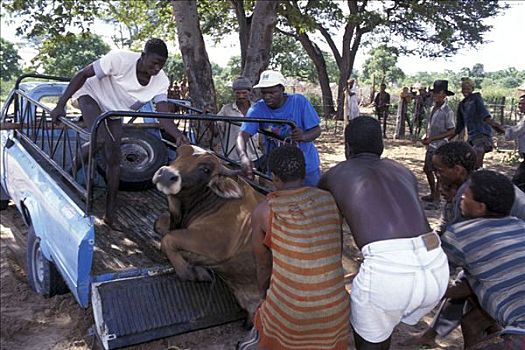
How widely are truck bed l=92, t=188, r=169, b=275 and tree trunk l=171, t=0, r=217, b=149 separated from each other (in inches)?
128

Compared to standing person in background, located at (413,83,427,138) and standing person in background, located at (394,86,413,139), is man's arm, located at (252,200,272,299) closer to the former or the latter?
standing person in background, located at (394,86,413,139)

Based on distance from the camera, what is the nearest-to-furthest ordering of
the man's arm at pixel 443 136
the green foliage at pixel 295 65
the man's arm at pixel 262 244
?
the man's arm at pixel 262 244 < the man's arm at pixel 443 136 < the green foliage at pixel 295 65

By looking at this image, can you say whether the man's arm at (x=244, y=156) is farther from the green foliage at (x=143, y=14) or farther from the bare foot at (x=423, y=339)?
the green foliage at (x=143, y=14)

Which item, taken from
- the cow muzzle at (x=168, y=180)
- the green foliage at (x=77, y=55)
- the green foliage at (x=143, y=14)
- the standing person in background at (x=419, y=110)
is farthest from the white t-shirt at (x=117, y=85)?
the green foliage at (x=77, y=55)

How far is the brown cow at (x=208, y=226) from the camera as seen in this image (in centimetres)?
317

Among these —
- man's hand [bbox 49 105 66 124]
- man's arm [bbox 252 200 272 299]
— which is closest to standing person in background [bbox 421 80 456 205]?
man's hand [bbox 49 105 66 124]

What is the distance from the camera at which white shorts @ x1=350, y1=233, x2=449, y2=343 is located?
2.19 meters

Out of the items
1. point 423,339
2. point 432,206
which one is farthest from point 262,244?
point 432,206

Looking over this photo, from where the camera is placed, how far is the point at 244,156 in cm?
389

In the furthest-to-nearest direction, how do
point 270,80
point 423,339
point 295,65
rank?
point 295,65, point 270,80, point 423,339

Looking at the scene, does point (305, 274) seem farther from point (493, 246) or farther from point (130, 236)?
point (130, 236)

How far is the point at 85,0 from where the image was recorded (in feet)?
32.8

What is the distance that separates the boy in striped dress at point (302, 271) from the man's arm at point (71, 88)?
2.20m

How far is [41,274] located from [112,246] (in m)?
0.78
